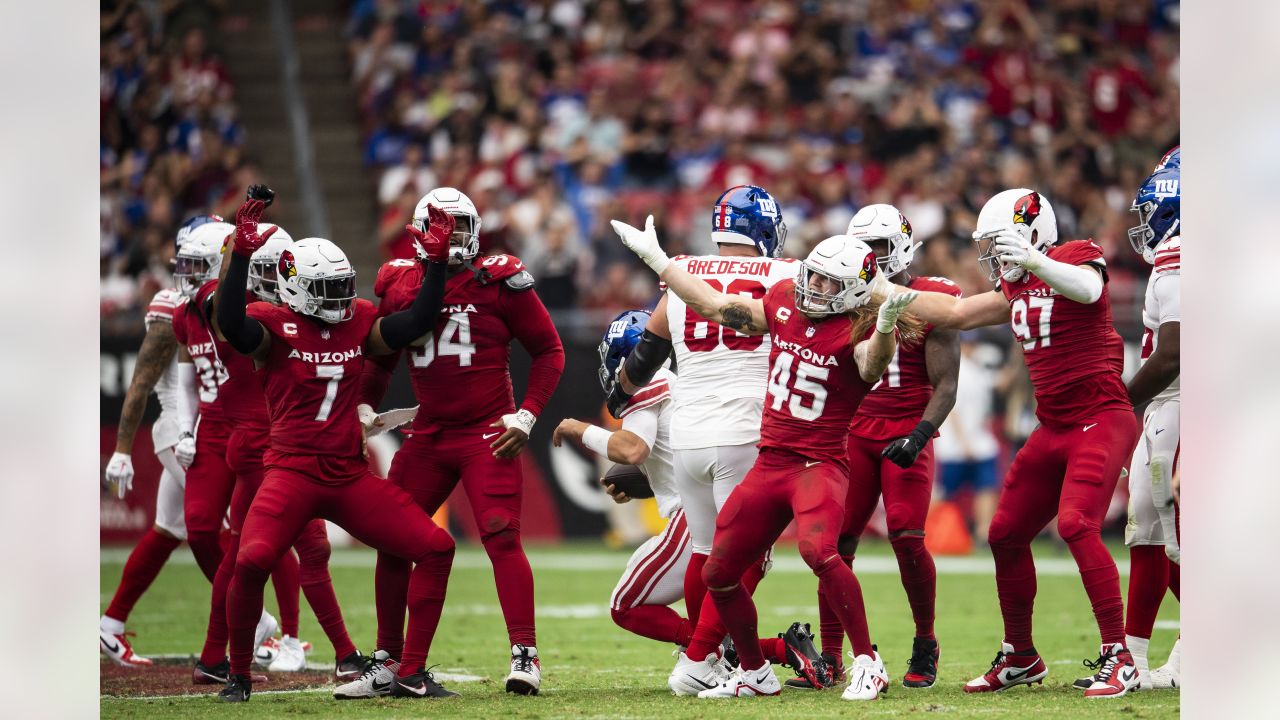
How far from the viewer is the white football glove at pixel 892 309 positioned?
19.3 feet

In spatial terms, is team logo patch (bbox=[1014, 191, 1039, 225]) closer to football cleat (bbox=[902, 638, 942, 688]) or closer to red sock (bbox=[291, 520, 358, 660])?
football cleat (bbox=[902, 638, 942, 688])

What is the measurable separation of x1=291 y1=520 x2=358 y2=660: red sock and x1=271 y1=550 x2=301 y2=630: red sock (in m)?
0.62

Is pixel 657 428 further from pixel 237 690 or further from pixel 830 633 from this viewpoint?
pixel 237 690

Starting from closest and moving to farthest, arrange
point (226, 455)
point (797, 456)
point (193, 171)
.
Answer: point (797, 456)
point (226, 455)
point (193, 171)

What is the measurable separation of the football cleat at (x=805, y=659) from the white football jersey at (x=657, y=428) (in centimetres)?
87

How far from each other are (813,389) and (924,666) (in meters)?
1.51

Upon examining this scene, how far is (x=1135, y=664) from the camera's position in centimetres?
686

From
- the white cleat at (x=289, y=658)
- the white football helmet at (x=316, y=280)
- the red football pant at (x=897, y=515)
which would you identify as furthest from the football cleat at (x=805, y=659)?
the white cleat at (x=289, y=658)

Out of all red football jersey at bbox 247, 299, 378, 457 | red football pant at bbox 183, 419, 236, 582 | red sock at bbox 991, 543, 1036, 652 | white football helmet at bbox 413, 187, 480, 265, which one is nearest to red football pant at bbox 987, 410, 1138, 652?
red sock at bbox 991, 543, 1036, 652

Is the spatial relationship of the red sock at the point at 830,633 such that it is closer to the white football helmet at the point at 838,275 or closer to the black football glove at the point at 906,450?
the black football glove at the point at 906,450

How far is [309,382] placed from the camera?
664cm

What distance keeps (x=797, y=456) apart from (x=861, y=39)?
13.5 m

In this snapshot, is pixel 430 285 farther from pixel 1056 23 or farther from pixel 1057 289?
pixel 1056 23
